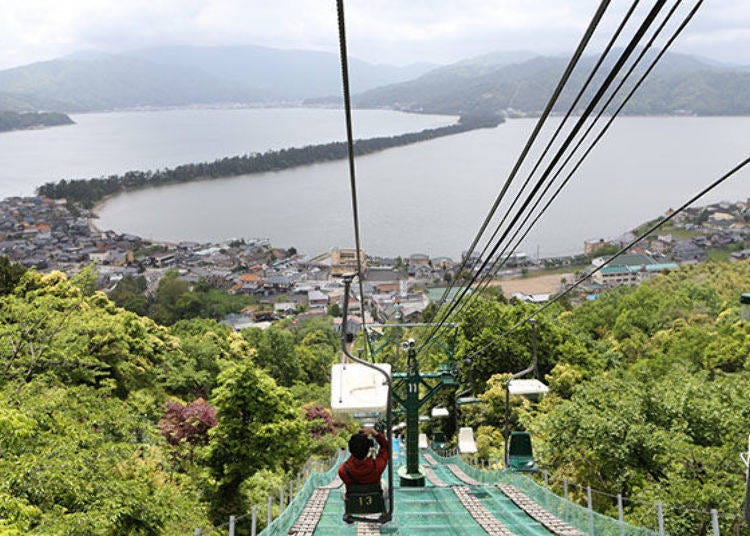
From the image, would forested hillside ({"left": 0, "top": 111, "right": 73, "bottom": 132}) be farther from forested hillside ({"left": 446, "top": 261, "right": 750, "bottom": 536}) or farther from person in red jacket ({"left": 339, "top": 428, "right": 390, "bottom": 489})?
→ person in red jacket ({"left": 339, "top": 428, "right": 390, "bottom": 489})

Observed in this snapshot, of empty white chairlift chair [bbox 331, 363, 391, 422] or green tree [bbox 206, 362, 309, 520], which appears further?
green tree [bbox 206, 362, 309, 520]

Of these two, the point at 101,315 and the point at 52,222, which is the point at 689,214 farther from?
the point at 101,315

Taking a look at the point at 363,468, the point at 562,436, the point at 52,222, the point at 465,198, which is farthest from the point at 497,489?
the point at 52,222

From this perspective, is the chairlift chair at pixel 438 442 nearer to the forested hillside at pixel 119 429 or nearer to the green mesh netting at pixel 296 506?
the forested hillside at pixel 119 429

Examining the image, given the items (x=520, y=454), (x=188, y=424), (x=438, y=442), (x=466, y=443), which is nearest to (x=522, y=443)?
(x=520, y=454)

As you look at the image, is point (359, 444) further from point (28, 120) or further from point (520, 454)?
point (28, 120)

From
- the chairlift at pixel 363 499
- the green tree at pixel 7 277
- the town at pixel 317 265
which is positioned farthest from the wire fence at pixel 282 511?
the town at pixel 317 265

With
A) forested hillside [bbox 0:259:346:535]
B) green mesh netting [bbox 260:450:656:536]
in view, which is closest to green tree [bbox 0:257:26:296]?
forested hillside [bbox 0:259:346:535]
